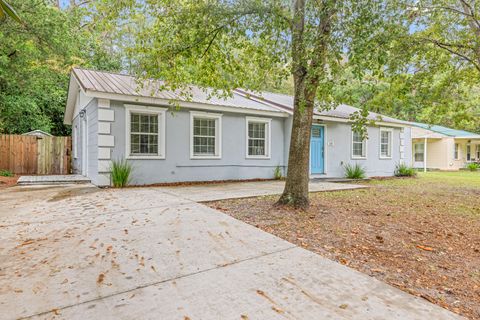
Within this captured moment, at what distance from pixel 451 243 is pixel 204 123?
779cm

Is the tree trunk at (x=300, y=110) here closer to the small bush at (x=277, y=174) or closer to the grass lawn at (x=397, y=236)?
the grass lawn at (x=397, y=236)

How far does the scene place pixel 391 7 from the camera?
4895 millimetres

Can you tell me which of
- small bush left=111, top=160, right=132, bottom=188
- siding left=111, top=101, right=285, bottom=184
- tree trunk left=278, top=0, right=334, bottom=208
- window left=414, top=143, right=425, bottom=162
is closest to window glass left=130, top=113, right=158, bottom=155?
siding left=111, top=101, right=285, bottom=184

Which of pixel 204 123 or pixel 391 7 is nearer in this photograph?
pixel 391 7

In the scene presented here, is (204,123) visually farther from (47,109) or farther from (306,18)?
(47,109)

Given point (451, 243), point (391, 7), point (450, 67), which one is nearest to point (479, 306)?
point (451, 243)

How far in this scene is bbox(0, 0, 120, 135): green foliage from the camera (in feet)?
38.9

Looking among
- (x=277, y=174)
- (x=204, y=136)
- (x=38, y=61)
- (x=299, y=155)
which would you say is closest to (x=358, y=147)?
(x=277, y=174)

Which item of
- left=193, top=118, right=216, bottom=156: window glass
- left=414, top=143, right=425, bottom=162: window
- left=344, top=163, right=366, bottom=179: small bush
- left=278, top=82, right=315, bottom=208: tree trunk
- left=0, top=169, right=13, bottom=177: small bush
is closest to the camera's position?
left=278, top=82, right=315, bottom=208: tree trunk

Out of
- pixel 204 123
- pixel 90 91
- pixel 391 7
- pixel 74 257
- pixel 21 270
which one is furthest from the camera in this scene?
pixel 204 123

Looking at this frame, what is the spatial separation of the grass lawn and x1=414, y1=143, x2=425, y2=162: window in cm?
1756

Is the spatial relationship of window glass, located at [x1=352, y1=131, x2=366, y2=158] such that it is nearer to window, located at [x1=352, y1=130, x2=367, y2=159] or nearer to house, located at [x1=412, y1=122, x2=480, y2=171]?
window, located at [x1=352, y1=130, x2=367, y2=159]

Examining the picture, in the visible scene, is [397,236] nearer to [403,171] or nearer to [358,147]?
[358,147]

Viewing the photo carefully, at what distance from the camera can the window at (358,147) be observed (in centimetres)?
Result: 1371
